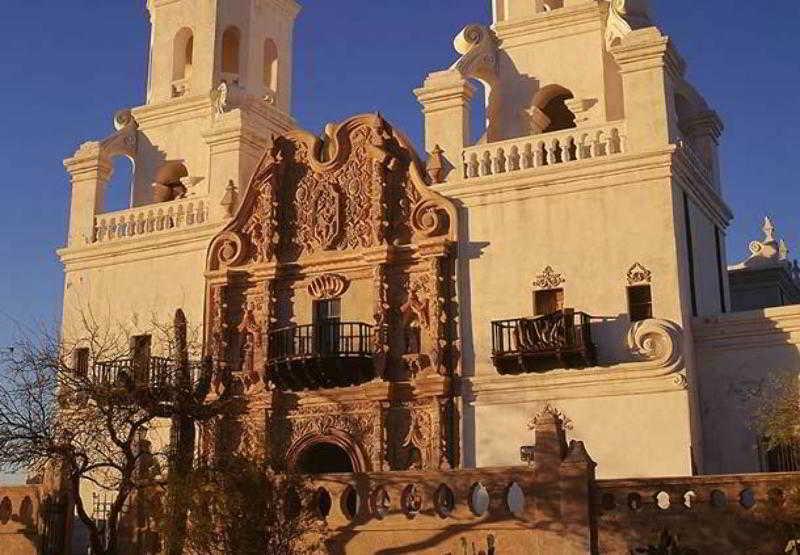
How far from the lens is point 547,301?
25.7 metres

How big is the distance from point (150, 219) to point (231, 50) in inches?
282

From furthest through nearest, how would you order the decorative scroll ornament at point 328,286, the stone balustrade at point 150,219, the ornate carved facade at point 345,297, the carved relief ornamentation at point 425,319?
the stone balustrade at point 150,219 → the decorative scroll ornament at point 328,286 → the ornate carved facade at point 345,297 → the carved relief ornamentation at point 425,319

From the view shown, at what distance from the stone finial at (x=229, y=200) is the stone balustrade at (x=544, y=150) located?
23.1ft

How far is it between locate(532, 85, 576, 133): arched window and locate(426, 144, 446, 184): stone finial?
3376mm

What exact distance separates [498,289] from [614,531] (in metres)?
9.97

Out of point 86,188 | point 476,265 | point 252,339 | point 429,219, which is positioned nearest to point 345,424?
point 252,339

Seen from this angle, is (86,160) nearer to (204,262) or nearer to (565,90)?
(204,262)

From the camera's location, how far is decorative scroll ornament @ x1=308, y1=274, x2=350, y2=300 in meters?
28.1

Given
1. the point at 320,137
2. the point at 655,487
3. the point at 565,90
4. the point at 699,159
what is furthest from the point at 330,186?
the point at 655,487

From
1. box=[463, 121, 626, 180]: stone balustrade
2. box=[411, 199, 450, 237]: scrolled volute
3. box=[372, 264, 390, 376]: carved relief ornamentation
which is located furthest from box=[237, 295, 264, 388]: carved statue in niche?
box=[463, 121, 626, 180]: stone balustrade

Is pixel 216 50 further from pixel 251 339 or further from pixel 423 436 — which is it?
pixel 423 436

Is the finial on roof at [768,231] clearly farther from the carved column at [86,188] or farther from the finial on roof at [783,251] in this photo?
the carved column at [86,188]

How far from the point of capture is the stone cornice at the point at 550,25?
2941 cm

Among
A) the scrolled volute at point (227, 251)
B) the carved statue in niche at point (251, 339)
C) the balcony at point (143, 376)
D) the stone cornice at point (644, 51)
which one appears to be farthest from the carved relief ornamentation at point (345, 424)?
the stone cornice at point (644, 51)
